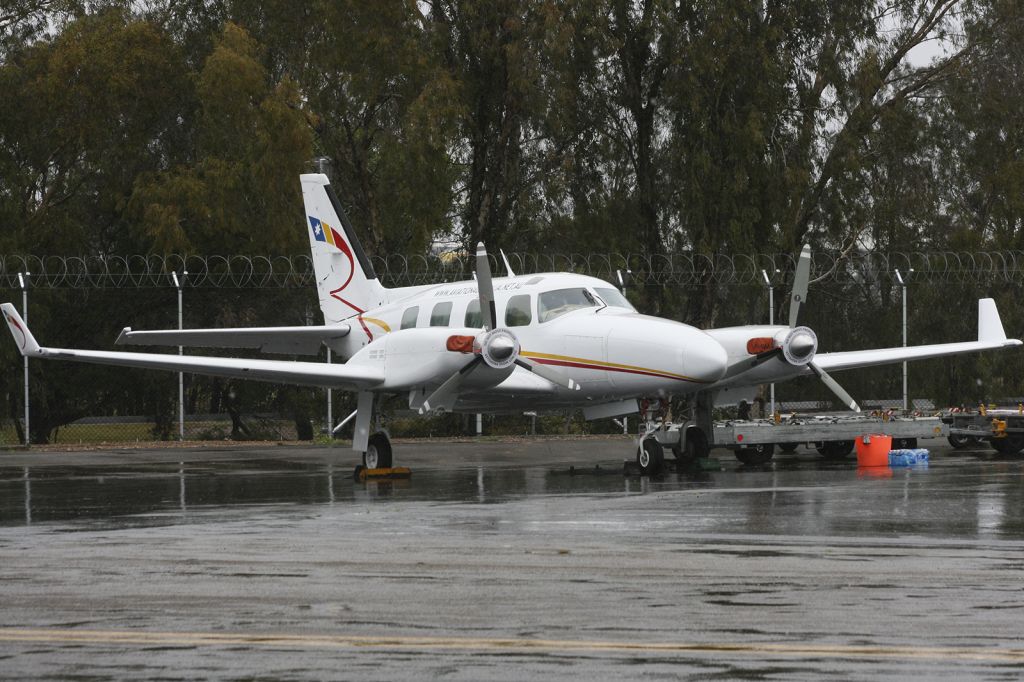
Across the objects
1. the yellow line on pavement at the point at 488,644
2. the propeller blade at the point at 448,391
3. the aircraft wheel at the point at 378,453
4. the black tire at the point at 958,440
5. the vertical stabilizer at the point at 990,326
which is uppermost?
the vertical stabilizer at the point at 990,326

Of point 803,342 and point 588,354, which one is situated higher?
point 803,342

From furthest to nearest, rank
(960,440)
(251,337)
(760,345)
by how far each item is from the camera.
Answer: (960,440)
(251,337)
(760,345)

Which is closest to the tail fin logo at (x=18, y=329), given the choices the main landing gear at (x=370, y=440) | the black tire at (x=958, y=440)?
the main landing gear at (x=370, y=440)

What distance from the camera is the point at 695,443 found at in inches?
811

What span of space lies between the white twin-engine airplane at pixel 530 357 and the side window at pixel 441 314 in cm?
2

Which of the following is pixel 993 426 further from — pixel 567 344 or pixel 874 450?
pixel 567 344

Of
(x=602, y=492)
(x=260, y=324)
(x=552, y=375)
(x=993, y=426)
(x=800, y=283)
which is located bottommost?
(x=602, y=492)

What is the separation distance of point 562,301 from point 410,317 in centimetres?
269

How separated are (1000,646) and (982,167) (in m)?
35.8

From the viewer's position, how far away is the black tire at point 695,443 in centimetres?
2056

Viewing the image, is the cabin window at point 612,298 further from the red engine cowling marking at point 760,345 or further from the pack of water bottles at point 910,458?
the pack of water bottles at point 910,458

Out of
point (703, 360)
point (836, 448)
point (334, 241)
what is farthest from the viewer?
point (334, 241)

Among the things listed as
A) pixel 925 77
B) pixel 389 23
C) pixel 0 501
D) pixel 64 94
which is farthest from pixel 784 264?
pixel 0 501

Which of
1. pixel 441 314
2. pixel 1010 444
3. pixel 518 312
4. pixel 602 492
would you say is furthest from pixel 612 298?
pixel 1010 444
